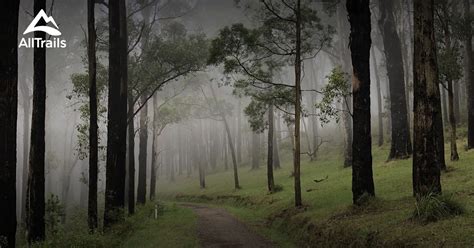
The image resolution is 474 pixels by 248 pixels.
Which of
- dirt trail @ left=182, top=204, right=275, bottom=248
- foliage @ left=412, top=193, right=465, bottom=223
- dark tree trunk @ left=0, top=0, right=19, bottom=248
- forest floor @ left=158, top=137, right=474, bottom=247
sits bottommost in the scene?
dirt trail @ left=182, top=204, right=275, bottom=248

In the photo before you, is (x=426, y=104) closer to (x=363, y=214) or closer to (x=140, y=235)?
(x=363, y=214)

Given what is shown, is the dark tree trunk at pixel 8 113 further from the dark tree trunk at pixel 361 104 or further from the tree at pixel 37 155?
the dark tree trunk at pixel 361 104

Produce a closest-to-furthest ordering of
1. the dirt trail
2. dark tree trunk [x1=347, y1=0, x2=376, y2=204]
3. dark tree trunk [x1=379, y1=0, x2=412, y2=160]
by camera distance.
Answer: dark tree trunk [x1=347, y1=0, x2=376, y2=204], the dirt trail, dark tree trunk [x1=379, y1=0, x2=412, y2=160]

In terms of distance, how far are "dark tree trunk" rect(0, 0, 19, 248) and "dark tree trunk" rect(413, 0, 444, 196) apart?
34.7ft

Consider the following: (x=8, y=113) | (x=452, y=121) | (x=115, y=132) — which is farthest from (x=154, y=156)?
(x=8, y=113)

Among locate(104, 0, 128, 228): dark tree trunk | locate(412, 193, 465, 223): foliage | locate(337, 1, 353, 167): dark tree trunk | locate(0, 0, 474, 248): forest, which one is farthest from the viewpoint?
locate(337, 1, 353, 167): dark tree trunk

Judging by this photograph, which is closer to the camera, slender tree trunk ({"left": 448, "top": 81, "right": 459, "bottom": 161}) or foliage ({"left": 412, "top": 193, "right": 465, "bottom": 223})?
foliage ({"left": 412, "top": 193, "right": 465, "bottom": 223})

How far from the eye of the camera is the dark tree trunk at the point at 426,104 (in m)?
11.4

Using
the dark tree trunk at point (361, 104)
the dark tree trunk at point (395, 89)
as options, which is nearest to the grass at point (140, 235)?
the dark tree trunk at point (361, 104)

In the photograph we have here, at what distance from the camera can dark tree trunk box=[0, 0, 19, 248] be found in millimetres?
10383

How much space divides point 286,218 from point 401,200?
20.3 ft

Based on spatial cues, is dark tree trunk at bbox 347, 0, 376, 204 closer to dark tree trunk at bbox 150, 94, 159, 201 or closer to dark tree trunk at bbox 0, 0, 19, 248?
dark tree trunk at bbox 0, 0, 19, 248

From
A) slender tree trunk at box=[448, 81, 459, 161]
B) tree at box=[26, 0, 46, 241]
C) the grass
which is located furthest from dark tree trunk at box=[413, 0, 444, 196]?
tree at box=[26, 0, 46, 241]

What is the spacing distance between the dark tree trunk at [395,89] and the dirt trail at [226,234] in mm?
11454
